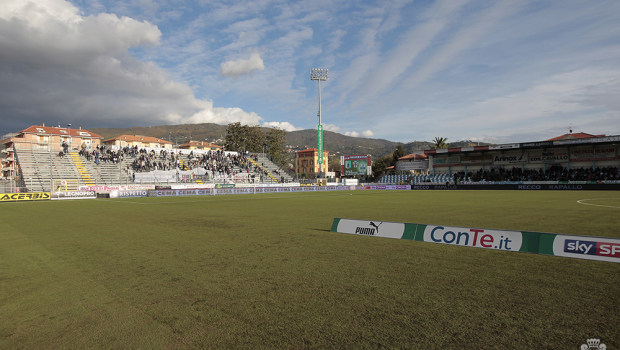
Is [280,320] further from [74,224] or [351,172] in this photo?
[351,172]

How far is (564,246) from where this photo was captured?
6.71 metres

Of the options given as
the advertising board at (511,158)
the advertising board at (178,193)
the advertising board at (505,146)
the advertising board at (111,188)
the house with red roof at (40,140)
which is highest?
the house with red roof at (40,140)

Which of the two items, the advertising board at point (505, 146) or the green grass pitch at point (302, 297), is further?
the advertising board at point (505, 146)

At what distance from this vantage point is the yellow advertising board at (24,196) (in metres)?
31.7

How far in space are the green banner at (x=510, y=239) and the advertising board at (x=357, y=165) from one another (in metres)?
54.2

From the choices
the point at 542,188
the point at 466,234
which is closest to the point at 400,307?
the point at 466,234

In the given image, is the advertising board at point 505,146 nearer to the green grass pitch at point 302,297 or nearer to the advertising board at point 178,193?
the advertising board at point 178,193

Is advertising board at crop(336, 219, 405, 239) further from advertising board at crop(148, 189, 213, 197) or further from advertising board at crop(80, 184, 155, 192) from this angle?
advertising board at crop(80, 184, 155, 192)

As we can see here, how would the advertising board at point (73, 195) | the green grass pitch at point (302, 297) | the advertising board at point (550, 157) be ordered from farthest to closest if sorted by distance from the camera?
the advertising board at point (550, 157), the advertising board at point (73, 195), the green grass pitch at point (302, 297)

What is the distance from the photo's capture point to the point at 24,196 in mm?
32375

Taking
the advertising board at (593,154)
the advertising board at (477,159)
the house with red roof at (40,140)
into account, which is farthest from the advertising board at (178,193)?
the advertising board at (593,154)

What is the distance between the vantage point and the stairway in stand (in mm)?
39562

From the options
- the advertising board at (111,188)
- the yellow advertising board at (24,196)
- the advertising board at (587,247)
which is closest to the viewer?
the advertising board at (587,247)

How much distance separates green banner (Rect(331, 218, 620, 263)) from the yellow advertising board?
36598 millimetres
